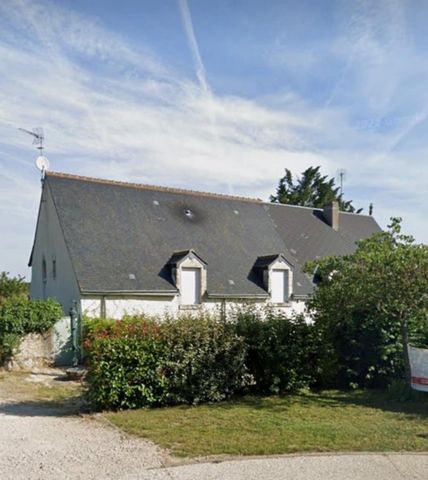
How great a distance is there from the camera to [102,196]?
21.0 m

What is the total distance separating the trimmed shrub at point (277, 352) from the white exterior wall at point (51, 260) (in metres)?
8.70

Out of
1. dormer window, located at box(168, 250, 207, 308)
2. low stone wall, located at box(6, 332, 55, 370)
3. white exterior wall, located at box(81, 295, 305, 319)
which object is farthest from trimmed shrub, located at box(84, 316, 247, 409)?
dormer window, located at box(168, 250, 207, 308)

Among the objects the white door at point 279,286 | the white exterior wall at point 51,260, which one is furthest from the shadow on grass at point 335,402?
the white door at point 279,286

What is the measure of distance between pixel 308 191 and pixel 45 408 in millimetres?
34013

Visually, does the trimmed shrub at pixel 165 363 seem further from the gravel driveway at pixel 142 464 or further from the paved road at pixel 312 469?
the paved road at pixel 312 469

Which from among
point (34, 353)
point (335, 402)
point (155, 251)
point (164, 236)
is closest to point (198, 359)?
point (335, 402)

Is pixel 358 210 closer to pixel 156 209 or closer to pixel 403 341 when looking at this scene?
pixel 156 209

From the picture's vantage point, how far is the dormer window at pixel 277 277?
2109 cm

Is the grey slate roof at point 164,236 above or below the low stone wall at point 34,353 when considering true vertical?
above

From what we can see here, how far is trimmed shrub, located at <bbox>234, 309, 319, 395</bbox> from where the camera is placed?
980cm

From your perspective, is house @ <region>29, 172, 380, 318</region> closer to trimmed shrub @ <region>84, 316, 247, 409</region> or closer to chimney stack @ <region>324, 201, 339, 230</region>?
chimney stack @ <region>324, 201, 339, 230</region>

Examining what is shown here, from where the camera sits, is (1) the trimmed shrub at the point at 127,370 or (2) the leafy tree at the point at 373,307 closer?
(1) the trimmed shrub at the point at 127,370

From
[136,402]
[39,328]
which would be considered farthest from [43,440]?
[39,328]

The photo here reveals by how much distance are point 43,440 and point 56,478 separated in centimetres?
159
